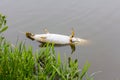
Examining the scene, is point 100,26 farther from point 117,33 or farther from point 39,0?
point 39,0

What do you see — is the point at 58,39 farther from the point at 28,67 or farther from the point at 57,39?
the point at 28,67

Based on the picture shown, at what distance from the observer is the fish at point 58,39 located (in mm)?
3777

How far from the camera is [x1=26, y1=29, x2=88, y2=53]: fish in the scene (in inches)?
149

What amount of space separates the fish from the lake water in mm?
66

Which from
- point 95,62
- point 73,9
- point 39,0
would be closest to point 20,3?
point 39,0

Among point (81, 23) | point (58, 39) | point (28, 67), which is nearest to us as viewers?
point (28, 67)

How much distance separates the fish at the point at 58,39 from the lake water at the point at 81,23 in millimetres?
66

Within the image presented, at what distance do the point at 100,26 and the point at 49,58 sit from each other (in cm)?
134

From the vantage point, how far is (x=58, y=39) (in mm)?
3809

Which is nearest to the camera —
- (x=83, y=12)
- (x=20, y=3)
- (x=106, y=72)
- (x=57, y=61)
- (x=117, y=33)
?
(x=57, y=61)

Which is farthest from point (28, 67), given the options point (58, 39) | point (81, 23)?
point (81, 23)

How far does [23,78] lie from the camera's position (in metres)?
2.75

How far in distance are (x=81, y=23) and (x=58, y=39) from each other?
0.54 m

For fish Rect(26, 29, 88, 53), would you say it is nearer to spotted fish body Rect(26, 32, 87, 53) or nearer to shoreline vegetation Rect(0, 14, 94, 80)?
spotted fish body Rect(26, 32, 87, 53)
